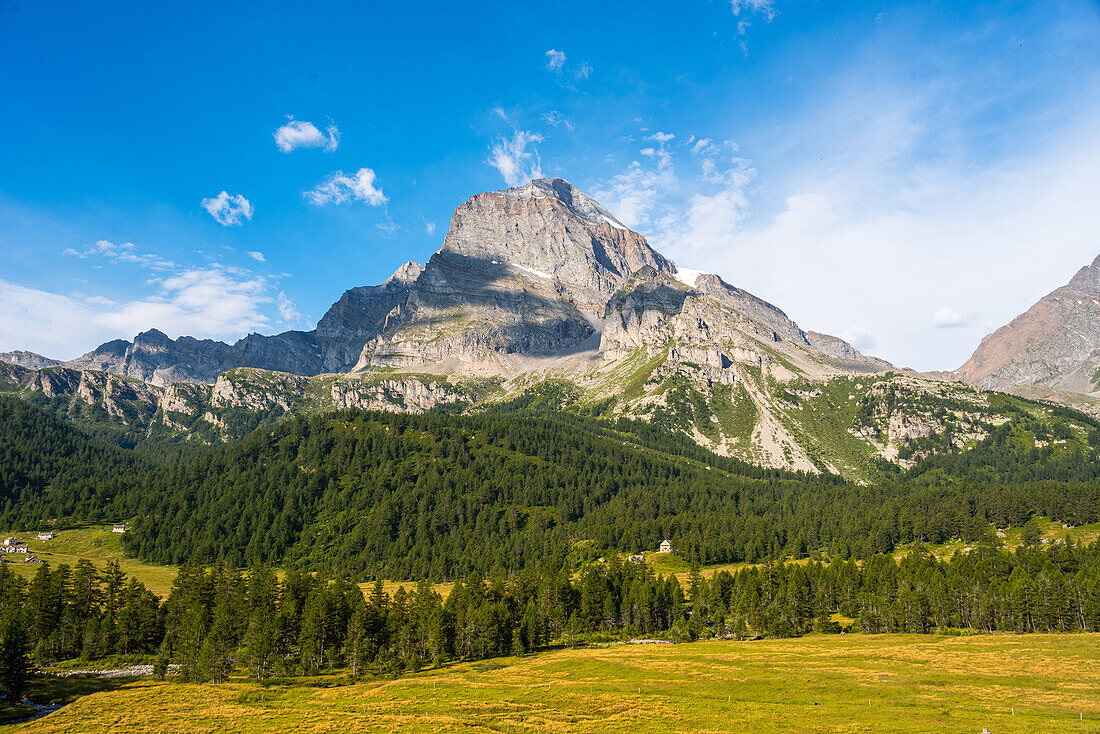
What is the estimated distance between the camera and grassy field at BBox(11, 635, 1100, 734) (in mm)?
60344

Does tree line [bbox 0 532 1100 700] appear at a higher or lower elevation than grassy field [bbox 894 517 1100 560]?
lower

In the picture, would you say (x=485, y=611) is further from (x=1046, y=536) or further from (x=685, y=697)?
(x=1046, y=536)

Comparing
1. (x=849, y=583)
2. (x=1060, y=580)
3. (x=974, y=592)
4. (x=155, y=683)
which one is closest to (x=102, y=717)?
(x=155, y=683)

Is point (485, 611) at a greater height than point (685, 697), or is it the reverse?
point (485, 611)

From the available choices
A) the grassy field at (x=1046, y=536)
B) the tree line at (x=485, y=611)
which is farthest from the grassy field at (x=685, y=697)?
the grassy field at (x=1046, y=536)

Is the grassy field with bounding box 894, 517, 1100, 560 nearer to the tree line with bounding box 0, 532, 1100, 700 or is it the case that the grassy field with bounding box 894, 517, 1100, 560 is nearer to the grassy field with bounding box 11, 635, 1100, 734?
the tree line with bounding box 0, 532, 1100, 700

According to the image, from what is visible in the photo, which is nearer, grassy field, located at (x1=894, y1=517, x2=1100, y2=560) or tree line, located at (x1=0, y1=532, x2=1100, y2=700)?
tree line, located at (x1=0, y1=532, x2=1100, y2=700)

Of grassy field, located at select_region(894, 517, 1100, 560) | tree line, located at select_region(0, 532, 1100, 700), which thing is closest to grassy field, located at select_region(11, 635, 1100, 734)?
tree line, located at select_region(0, 532, 1100, 700)

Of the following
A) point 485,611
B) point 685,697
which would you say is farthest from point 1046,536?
point 485,611

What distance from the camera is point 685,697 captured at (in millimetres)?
72375

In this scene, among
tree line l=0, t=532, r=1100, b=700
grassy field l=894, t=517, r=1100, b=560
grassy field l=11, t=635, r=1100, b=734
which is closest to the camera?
grassy field l=11, t=635, r=1100, b=734

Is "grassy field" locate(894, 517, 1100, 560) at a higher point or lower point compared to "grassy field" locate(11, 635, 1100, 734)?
higher

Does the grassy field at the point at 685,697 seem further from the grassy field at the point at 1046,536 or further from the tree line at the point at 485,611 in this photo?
the grassy field at the point at 1046,536

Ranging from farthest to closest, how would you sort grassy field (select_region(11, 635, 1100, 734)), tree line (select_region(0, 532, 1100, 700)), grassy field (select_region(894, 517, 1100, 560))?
1. grassy field (select_region(894, 517, 1100, 560))
2. tree line (select_region(0, 532, 1100, 700))
3. grassy field (select_region(11, 635, 1100, 734))
